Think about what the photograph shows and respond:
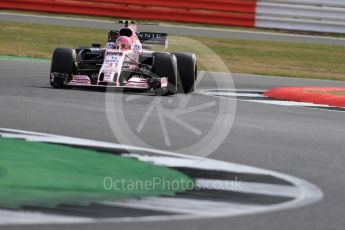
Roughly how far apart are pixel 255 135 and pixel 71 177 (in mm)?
3213

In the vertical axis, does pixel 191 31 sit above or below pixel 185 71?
below

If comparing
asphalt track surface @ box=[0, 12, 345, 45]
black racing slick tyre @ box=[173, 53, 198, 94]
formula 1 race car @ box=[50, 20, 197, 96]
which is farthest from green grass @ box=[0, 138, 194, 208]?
asphalt track surface @ box=[0, 12, 345, 45]

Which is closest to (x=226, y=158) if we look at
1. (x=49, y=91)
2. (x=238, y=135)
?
(x=238, y=135)

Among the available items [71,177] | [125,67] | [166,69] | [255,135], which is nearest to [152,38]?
[125,67]

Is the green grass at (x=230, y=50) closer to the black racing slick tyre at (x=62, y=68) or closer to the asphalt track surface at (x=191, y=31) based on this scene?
the asphalt track surface at (x=191, y=31)

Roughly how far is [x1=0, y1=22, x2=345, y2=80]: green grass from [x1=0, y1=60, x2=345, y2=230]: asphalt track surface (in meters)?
6.83

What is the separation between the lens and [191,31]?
26.8m

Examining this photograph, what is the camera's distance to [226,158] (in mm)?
8195

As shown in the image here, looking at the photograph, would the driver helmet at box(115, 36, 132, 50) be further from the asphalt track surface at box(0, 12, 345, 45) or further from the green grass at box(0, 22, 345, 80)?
the asphalt track surface at box(0, 12, 345, 45)

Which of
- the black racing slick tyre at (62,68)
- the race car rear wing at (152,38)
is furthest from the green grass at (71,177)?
the race car rear wing at (152,38)

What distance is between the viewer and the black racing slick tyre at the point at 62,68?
44.8ft

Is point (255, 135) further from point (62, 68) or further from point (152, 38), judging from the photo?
point (152, 38)

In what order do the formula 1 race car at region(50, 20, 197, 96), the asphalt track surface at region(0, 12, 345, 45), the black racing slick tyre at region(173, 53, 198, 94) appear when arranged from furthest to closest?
the asphalt track surface at region(0, 12, 345, 45)
the black racing slick tyre at region(173, 53, 198, 94)
the formula 1 race car at region(50, 20, 197, 96)

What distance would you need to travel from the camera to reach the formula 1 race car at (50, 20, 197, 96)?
44.3 ft
